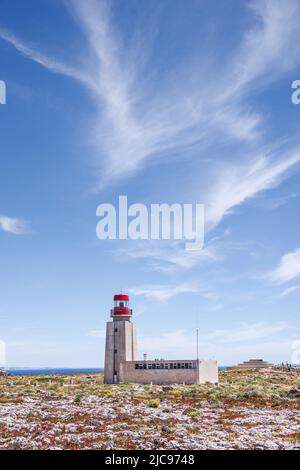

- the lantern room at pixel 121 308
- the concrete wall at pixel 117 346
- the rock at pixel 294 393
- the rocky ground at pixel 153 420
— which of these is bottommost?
the rock at pixel 294 393

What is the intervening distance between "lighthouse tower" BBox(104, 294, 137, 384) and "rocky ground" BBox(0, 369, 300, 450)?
14.4 m

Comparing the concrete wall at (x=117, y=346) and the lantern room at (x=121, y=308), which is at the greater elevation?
the lantern room at (x=121, y=308)

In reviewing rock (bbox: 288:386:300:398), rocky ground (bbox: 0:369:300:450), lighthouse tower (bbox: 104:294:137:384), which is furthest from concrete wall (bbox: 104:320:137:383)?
rock (bbox: 288:386:300:398)

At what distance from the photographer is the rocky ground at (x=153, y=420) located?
2686 centimetres

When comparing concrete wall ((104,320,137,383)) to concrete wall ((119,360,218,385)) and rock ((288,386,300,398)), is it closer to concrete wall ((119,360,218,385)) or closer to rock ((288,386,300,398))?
concrete wall ((119,360,218,385))

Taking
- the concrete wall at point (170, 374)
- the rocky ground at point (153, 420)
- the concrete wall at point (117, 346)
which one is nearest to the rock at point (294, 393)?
the rocky ground at point (153, 420)

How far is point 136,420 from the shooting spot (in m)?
35.6

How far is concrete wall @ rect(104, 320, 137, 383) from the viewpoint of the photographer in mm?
72625

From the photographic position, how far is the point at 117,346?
7306 centimetres

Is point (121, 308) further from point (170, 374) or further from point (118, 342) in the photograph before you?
point (170, 374)

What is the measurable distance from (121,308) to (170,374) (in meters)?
12.4

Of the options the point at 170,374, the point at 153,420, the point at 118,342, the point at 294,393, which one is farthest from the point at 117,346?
the point at 153,420

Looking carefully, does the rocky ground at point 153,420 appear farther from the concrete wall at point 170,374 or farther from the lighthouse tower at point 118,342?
the lighthouse tower at point 118,342
